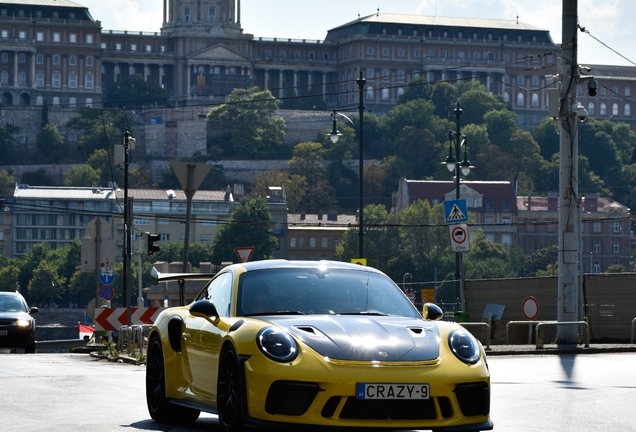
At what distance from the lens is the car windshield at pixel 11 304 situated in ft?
100.0

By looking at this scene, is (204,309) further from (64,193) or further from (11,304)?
(64,193)

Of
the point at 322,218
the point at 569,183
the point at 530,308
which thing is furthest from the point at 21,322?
the point at 322,218

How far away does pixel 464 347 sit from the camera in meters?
11.1

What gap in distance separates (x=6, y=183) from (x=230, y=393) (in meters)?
185

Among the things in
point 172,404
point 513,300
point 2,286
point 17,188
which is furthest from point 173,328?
point 17,188

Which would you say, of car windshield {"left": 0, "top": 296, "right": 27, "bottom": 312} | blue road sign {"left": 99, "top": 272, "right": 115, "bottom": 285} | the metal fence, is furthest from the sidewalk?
blue road sign {"left": 99, "top": 272, "right": 115, "bottom": 285}

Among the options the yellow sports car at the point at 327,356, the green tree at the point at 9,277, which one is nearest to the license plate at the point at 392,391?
the yellow sports car at the point at 327,356

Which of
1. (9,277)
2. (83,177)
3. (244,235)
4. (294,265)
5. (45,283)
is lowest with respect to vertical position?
(45,283)

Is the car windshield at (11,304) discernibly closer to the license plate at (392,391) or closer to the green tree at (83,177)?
the license plate at (392,391)

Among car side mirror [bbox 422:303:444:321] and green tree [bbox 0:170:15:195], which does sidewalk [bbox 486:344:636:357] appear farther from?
green tree [bbox 0:170:15:195]

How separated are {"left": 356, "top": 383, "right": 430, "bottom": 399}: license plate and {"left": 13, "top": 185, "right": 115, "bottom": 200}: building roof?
16387 cm

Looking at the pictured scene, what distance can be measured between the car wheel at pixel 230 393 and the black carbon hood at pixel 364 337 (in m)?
0.41

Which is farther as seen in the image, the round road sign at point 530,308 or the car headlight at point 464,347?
the round road sign at point 530,308

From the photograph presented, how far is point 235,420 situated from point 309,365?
2.47ft
